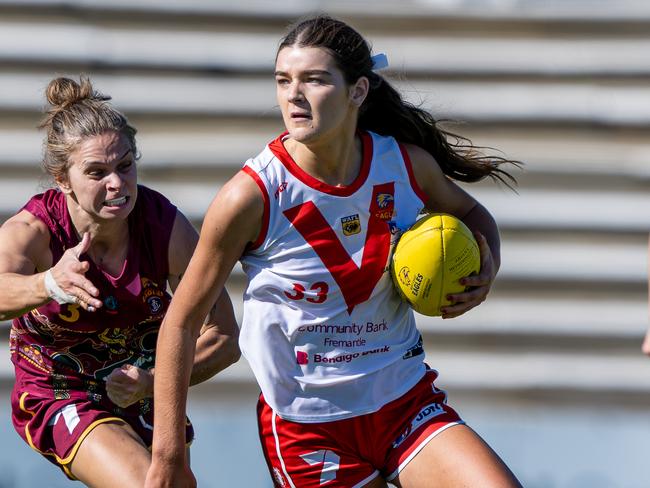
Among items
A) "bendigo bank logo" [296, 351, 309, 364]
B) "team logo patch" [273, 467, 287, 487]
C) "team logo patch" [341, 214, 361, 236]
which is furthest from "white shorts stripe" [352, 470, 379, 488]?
"team logo patch" [341, 214, 361, 236]

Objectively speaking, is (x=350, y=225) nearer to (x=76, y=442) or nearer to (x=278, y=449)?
(x=278, y=449)

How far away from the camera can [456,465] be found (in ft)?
11.9

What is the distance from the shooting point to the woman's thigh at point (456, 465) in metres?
3.57

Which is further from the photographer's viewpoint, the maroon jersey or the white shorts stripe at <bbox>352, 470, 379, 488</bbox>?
the maroon jersey

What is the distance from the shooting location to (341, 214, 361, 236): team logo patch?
12.4 feet

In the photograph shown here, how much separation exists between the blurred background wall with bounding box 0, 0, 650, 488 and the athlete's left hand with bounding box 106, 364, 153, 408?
204 cm

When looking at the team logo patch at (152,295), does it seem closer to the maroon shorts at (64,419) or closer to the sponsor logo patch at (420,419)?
the maroon shorts at (64,419)

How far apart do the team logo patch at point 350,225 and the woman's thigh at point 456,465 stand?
661mm

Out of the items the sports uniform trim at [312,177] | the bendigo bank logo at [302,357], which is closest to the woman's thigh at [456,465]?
the bendigo bank logo at [302,357]

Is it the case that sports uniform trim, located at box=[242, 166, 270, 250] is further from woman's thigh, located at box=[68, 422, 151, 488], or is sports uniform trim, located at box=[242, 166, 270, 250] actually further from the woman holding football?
woman's thigh, located at box=[68, 422, 151, 488]

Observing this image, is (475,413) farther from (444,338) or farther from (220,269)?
(220,269)

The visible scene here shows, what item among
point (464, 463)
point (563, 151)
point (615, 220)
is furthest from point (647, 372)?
point (464, 463)

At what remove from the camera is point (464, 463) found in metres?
3.62

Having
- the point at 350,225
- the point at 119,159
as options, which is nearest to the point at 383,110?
the point at 350,225
